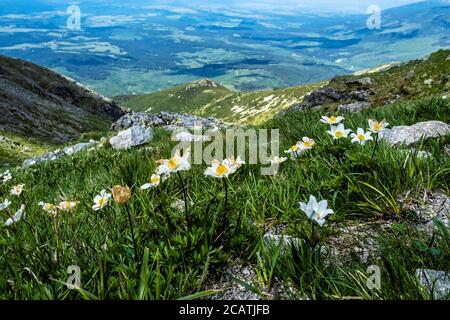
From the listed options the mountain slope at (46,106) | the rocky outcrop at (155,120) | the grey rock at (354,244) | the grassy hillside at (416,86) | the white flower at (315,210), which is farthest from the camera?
the mountain slope at (46,106)

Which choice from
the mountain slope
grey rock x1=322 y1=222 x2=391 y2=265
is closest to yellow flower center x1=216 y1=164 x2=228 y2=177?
grey rock x1=322 y1=222 x2=391 y2=265

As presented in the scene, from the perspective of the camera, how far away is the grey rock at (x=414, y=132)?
571cm

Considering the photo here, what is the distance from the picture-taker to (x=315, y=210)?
2918mm

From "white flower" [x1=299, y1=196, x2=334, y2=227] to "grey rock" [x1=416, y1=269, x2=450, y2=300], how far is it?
73 centimetres

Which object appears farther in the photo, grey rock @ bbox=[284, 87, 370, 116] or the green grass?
grey rock @ bbox=[284, 87, 370, 116]

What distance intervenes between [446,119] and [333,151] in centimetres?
358

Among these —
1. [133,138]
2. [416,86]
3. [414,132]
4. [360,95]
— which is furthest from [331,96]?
[414,132]

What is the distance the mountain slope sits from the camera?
287 feet

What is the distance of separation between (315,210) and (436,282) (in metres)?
0.94

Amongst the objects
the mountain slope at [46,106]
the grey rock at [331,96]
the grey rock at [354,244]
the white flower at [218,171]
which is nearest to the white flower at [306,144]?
the grey rock at [354,244]

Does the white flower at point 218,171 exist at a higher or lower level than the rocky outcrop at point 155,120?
higher

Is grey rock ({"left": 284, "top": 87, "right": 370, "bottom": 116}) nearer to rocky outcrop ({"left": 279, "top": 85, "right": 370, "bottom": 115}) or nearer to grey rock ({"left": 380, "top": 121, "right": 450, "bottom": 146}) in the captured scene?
rocky outcrop ({"left": 279, "top": 85, "right": 370, "bottom": 115})

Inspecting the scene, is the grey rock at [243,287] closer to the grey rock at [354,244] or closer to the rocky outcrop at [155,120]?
the grey rock at [354,244]

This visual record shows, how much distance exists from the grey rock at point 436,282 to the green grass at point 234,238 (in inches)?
3.6
